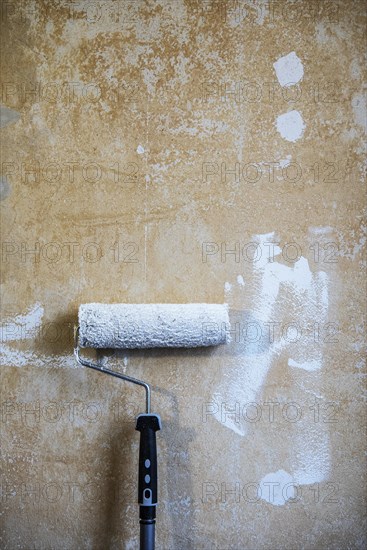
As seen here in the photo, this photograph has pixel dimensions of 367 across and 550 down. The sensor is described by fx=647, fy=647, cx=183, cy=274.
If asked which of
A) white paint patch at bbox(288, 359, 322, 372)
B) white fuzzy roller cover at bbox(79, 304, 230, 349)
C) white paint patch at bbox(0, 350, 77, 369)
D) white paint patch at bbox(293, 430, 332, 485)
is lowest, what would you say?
white paint patch at bbox(293, 430, 332, 485)

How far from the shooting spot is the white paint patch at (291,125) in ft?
5.43

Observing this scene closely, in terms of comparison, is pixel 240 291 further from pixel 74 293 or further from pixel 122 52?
pixel 122 52

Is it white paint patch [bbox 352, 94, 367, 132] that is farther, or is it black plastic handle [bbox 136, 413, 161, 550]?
white paint patch [bbox 352, 94, 367, 132]

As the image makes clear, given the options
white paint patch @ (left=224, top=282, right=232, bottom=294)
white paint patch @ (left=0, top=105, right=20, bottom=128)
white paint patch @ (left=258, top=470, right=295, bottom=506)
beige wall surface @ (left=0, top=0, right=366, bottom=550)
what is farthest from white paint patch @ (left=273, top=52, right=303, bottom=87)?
white paint patch @ (left=258, top=470, right=295, bottom=506)

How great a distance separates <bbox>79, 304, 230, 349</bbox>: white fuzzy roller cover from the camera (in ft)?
4.90

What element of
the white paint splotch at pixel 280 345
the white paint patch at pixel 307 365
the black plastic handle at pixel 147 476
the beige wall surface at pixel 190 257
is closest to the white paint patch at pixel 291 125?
the beige wall surface at pixel 190 257

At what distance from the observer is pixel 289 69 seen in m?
1.67

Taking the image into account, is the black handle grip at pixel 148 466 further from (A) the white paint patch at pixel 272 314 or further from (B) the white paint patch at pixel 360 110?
(B) the white paint patch at pixel 360 110

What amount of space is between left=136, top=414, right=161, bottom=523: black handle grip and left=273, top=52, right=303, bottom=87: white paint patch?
0.90 meters

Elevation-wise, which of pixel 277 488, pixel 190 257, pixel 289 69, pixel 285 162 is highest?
pixel 289 69

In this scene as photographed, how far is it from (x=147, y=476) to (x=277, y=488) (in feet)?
1.15

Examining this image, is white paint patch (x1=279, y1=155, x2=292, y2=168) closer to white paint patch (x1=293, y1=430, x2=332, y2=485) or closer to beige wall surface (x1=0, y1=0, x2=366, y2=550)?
beige wall surface (x1=0, y1=0, x2=366, y2=550)

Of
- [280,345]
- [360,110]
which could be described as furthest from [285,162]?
[280,345]

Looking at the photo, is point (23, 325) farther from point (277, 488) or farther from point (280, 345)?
point (277, 488)
